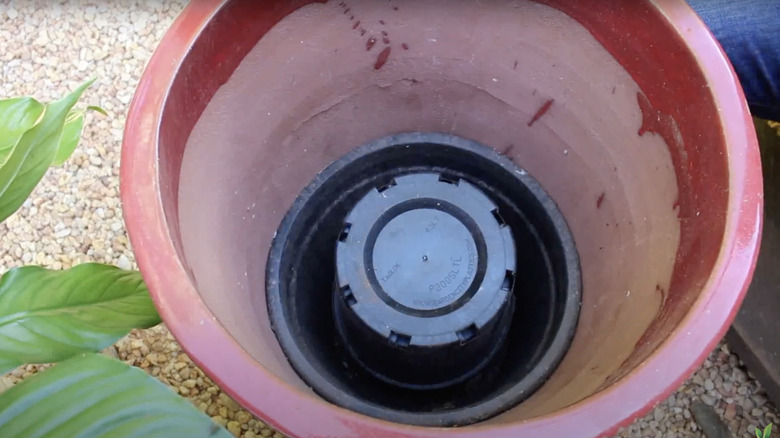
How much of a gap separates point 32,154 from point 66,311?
0.57 feet

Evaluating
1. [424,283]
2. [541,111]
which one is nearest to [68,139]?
[424,283]

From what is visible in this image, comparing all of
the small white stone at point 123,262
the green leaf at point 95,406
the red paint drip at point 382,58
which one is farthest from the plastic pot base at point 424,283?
the small white stone at point 123,262

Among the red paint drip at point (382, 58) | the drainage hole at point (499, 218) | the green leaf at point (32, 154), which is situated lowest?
the drainage hole at point (499, 218)

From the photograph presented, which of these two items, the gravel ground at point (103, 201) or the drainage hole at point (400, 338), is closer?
the drainage hole at point (400, 338)

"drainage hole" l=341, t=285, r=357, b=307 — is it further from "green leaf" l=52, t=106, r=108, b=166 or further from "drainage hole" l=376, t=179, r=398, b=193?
"green leaf" l=52, t=106, r=108, b=166

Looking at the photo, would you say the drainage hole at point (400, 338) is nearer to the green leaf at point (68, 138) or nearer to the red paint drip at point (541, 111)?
the red paint drip at point (541, 111)

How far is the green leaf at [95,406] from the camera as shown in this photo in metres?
0.51

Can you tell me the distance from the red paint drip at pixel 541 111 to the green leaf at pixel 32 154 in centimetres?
52

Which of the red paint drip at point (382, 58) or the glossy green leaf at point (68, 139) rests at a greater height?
the glossy green leaf at point (68, 139)

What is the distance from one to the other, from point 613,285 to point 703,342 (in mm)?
236

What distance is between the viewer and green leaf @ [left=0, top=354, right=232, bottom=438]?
509mm

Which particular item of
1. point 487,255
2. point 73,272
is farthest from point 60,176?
point 487,255

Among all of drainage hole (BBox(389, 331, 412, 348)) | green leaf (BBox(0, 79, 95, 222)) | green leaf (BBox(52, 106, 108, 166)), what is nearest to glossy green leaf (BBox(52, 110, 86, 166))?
green leaf (BBox(52, 106, 108, 166))

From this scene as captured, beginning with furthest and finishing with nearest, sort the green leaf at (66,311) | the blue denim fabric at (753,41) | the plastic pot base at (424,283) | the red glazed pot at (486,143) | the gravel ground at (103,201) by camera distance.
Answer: the gravel ground at (103,201) < the blue denim fabric at (753,41) < the plastic pot base at (424,283) < the green leaf at (66,311) < the red glazed pot at (486,143)
